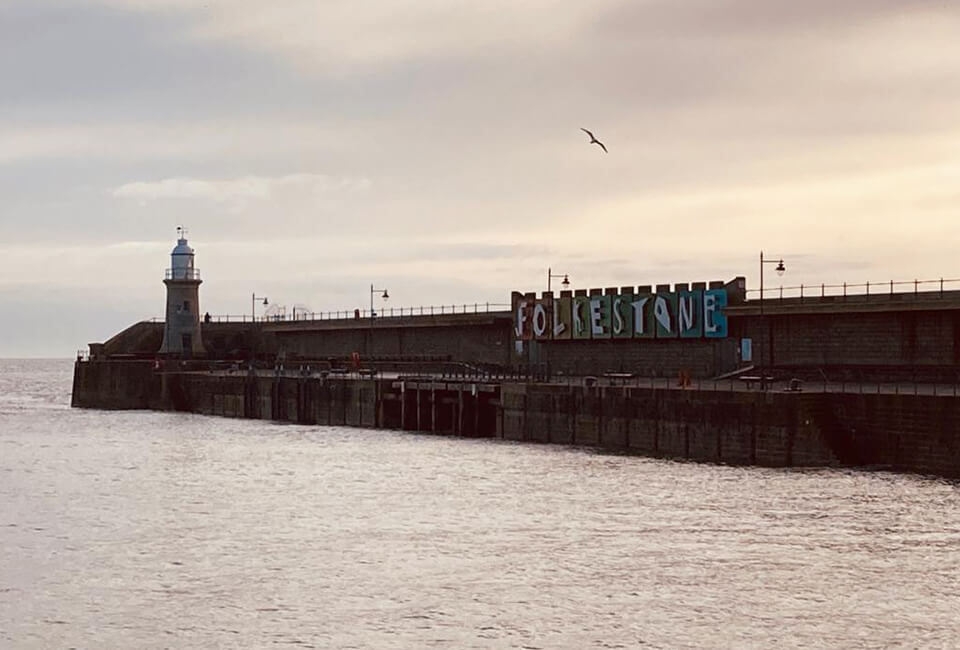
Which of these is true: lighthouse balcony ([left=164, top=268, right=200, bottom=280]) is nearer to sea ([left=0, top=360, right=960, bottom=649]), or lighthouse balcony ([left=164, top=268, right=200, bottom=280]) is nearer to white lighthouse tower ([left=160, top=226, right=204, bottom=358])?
white lighthouse tower ([left=160, top=226, right=204, bottom=358])

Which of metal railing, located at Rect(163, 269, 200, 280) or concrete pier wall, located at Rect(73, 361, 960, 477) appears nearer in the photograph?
concrete pier wall, located at Rect(73, 361, 960, 477)

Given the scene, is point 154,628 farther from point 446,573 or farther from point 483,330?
point 483,330

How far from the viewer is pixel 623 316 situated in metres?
89.4

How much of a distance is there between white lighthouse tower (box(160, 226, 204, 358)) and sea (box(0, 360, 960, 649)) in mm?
58267

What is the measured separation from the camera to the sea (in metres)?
32.3

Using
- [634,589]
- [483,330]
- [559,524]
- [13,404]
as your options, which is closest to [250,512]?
[559,524]

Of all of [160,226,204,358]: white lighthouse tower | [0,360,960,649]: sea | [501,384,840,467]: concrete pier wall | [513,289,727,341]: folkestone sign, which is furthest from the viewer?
[160,226,204,358]: white lighthouse tower

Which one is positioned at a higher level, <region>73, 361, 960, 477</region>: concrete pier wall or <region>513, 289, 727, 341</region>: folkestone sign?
<region>513, 289, 727, 341</region>: folkestone sign

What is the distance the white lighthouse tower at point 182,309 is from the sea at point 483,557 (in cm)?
5827

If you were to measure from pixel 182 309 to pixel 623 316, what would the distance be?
49.1 m

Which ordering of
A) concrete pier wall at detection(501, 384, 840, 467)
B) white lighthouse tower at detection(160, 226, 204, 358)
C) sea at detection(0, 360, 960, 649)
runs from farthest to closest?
white lighthouse tower at detection(160, 226, 204, 358) → concrete pier wall at detection(501, 384, 840, 467) → sea at detection(0, 360, 960, 649)

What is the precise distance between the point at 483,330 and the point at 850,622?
73.7 meters

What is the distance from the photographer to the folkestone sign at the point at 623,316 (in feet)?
272

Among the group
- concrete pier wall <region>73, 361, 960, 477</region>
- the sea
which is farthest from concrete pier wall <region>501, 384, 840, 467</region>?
the sea
